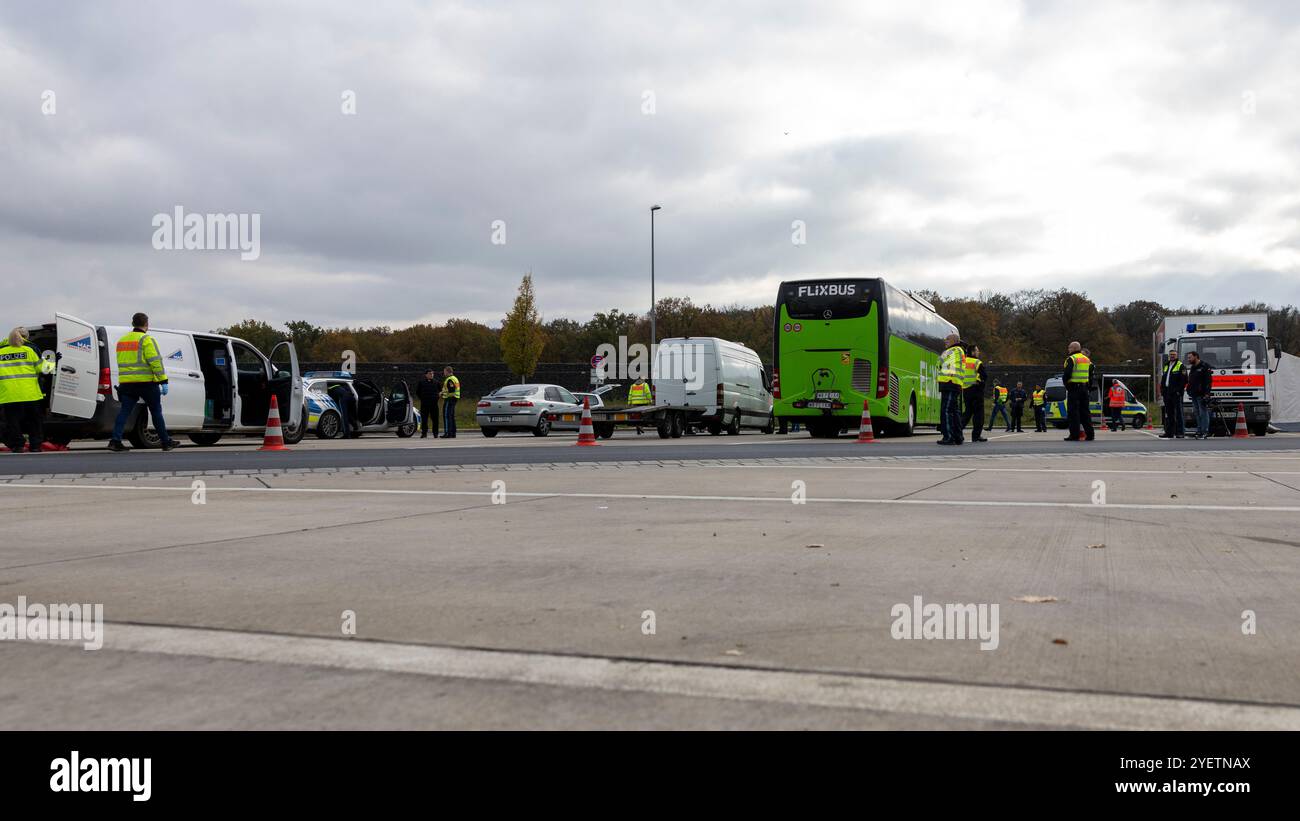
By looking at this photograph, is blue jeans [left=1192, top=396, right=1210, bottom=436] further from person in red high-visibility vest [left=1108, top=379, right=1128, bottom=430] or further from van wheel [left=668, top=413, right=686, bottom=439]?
van wheel [left=668, top=413, right=686, bottom=439]

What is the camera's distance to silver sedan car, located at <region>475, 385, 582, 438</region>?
27.7 m

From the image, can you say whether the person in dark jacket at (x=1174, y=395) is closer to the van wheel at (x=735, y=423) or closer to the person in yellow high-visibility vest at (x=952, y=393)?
the person in yellow high-visibility vest at (x=952, y=393)

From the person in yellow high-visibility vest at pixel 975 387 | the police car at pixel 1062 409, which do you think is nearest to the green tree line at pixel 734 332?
the police car at pixel 1062 409

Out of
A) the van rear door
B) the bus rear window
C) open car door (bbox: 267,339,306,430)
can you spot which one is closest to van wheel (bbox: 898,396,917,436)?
the bus rear window

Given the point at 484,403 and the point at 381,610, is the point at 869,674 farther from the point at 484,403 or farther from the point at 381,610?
the point at 484,403

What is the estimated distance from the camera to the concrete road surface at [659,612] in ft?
9.36

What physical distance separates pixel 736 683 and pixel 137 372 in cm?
1459

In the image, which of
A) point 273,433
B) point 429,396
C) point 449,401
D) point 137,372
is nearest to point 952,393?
point 273,433

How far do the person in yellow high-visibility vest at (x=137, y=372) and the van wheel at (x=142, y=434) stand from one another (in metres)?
1.48

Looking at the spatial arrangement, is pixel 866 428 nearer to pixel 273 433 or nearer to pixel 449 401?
pixel 273 433

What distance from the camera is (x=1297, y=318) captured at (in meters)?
96.5

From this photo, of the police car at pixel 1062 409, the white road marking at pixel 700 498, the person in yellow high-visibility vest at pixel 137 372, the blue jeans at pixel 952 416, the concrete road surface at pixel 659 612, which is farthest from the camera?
the police car at pixel 1062 409

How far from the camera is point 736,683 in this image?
3.05m
